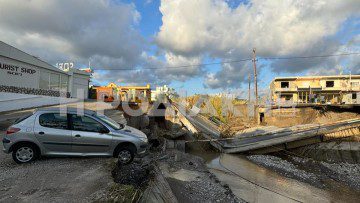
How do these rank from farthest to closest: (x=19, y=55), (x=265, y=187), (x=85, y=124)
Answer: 1. (x=19, y=55)
2. (x=265, y=187)
3. (x=85, y=124)

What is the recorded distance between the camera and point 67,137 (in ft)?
28.8

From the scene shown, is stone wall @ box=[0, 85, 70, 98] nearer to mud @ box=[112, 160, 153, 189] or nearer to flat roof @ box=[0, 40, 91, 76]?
flat roof @ box=[0, 40, 91, 76]

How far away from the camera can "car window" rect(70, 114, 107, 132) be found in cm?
902

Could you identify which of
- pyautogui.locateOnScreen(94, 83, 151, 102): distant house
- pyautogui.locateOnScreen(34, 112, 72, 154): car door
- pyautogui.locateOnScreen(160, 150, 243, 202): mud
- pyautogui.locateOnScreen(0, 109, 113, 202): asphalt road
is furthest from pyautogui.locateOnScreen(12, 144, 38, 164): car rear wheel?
pyautogui.locateOnScreen(94, 83, 151, 102): distant house

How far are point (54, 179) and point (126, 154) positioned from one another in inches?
113

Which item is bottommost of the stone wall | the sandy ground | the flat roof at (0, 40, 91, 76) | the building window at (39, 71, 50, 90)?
the sandy ground

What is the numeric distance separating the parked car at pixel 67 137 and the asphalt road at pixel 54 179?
0.33m

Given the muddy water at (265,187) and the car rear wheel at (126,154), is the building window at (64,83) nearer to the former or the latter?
the muddy water at (265,187)

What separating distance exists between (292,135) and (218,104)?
20404 millimetres

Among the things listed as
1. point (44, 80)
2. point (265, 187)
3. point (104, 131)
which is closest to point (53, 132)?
point (104, 131)

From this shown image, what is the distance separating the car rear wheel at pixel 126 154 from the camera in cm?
923

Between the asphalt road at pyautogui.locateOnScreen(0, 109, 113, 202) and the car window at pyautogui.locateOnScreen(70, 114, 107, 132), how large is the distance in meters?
0.98

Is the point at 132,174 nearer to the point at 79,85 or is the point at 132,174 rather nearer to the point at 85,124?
the point at 85,124

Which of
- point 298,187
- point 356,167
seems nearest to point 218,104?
point 356,167
